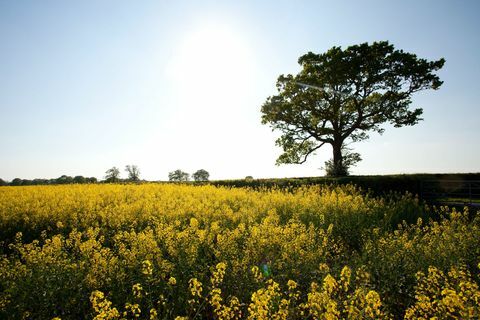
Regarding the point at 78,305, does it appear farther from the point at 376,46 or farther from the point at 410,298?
the point at 376,46

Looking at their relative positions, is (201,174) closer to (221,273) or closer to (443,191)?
(443,191)

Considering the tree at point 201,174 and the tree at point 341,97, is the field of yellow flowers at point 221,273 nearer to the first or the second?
the tree at point 341,97

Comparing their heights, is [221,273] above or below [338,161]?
below

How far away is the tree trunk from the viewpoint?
26.8 meters

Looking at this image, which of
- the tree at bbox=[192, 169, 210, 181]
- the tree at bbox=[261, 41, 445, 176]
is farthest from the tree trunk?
the tree at bbox=[192, 169, 210, 181]

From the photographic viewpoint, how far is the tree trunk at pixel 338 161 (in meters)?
26.8

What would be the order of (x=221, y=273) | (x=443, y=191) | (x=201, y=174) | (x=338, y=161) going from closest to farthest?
(x=221, y=273)
(x=443, y=191)
(x=338, y=161)
(x=201, y=174)

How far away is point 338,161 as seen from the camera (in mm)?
27203

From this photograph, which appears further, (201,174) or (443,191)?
(201,174)

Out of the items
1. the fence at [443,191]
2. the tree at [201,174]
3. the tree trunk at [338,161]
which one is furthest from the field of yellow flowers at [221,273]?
the tree at [201,174]

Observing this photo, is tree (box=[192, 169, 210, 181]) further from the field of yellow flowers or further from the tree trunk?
the field of yellow flowers

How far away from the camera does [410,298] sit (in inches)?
207

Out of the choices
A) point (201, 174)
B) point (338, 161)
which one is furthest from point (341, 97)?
point (201, 174)

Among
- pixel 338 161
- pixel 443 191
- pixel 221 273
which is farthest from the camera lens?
pixel 338 161
